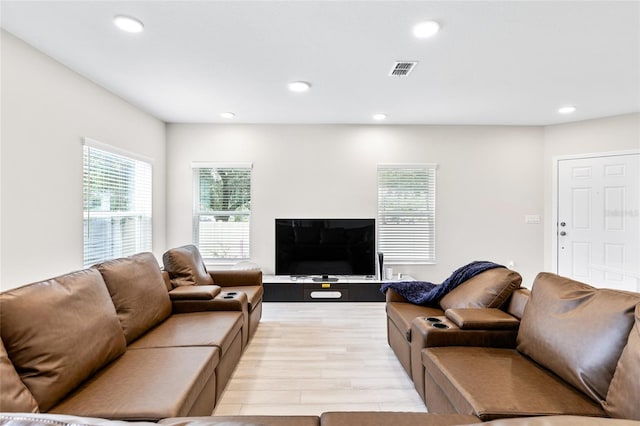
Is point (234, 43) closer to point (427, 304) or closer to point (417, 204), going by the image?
point (427, 304)

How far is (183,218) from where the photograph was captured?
15.9 feet

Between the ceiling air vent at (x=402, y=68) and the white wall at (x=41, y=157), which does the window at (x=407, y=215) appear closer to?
the ceiling air vent at (x=402, y=68)

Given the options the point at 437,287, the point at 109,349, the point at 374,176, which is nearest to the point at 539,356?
the point at 437,287

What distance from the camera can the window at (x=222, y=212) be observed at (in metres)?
4.84

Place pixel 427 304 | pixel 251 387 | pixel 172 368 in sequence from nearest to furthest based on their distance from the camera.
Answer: pixel 172 368 < pixel 251 387 < pixel 427 304

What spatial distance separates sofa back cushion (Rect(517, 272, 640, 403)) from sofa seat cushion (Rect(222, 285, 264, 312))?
2207 mm

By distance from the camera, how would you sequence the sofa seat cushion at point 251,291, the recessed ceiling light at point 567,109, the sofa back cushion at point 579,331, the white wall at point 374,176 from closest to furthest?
the sofa back cushion at point 579,331 < the sofa seat cushion at point 251,291 < the recessed ceiling light at point 567,109 < the white wall at point 374,176

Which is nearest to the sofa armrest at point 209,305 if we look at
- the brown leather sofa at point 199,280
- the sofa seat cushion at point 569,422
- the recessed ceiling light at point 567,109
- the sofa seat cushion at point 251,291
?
the brown leather sofa at point 199,280

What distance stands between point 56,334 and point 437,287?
8.63ft

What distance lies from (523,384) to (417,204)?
3.56 metres

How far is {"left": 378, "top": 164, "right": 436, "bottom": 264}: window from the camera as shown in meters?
4.89

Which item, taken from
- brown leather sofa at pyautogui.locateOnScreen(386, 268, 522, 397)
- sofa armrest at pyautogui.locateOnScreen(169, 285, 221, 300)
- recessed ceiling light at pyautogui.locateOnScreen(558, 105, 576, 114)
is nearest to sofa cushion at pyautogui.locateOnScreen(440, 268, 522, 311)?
brown leather sofa at pyautogui.locateOnScreen(386, 268, 522, 397)

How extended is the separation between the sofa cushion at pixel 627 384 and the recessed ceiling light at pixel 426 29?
1.98m

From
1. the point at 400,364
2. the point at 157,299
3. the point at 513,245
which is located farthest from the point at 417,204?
the point at 157,299
